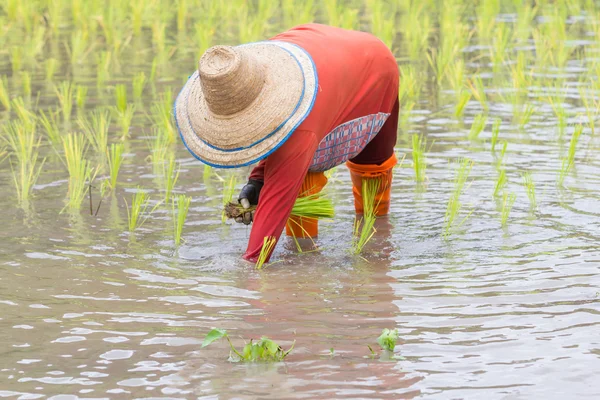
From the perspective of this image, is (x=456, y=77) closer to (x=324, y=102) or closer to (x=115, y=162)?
(x=115, y=162)

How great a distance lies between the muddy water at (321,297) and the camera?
95.6 inches

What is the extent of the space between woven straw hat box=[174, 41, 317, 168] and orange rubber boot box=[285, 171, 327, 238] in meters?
0.53

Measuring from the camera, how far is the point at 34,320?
9.36 ft

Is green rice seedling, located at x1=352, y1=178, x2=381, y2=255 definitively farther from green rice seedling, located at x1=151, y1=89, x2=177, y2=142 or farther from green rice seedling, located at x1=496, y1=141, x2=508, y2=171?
green rice seedling, located at x1=151, y1=89, x2=177, y2=142

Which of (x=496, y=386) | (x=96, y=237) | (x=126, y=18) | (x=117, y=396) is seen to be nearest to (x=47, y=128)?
(x=96, y=237)

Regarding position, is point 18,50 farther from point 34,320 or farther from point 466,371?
point 466,371

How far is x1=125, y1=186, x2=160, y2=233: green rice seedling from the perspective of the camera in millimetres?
3756

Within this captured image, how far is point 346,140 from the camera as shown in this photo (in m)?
3.45

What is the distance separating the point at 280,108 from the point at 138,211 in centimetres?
103

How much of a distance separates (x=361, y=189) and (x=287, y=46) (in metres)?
0.96

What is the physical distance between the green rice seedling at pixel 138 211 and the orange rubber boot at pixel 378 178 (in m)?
0.82

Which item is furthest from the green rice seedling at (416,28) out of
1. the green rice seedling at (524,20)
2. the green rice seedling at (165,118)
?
the green rice seedling at (165,118)

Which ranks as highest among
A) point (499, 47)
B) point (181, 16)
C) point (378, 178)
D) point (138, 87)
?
point (181, 16)

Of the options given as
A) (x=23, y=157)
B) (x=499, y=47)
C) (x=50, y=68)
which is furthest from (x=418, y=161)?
(x=50, y=68)
